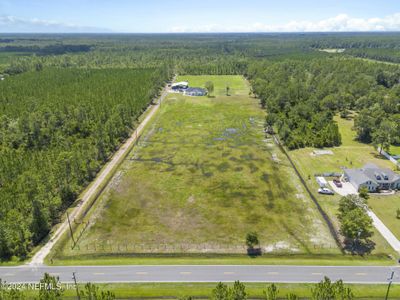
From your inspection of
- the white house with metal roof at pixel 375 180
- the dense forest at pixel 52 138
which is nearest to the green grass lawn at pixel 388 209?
the white house with metal roof at pixel 375 180

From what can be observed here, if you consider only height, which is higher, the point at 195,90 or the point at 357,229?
the point at 195,90

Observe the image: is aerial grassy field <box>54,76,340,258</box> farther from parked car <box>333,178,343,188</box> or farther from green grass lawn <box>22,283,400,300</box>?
parked car <box>333,178,343,188</box>

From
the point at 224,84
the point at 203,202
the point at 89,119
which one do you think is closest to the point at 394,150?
the point at 203,202

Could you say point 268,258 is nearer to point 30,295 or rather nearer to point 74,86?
point 30,295

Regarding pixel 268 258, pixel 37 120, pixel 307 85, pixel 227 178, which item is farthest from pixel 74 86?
pixel 268 258

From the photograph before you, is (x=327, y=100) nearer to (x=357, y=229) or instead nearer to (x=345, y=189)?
(x=345, y=189)

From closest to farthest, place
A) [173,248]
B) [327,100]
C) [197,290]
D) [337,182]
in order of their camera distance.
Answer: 1. [197,290]
2. [173,248]
3. [337,182]
4. [327,100]

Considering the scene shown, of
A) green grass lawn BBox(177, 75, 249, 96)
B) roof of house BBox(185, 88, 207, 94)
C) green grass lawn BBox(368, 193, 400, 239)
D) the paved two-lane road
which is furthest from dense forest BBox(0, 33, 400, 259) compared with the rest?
green grass lawn BBox(368, 193, 400, 239)
